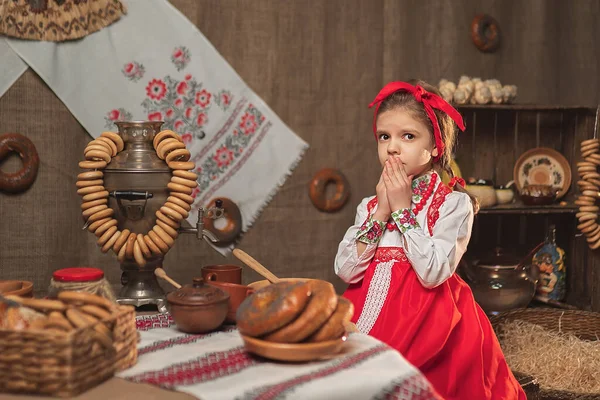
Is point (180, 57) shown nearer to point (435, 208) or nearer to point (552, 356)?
point (435, 208)

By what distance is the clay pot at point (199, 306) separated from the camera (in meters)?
1.33

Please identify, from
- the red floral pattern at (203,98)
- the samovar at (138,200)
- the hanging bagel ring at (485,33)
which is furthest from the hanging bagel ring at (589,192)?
the samovar at (138,200)

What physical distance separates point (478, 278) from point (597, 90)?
53.7 inches

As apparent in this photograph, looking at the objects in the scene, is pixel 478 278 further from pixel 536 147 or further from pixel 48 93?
pixel 48 93

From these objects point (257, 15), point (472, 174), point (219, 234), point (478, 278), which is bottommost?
point (478, 278)

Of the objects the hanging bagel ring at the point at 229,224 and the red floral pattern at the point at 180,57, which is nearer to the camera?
the red floral pattern at the point at 180,57

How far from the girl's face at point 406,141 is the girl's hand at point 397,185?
3cm

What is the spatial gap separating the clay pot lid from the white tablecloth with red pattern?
8 centimetres

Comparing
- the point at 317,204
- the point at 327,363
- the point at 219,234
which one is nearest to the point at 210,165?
the point at 219,234

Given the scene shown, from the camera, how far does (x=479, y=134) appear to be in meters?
3.84

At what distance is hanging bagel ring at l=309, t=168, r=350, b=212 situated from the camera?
3.45 metres

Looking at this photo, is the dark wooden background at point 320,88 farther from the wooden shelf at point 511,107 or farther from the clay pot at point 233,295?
the clay pot at point 233,295

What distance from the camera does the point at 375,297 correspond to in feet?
6.72

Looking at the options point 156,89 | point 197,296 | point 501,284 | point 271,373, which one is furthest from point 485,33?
point 271,373
